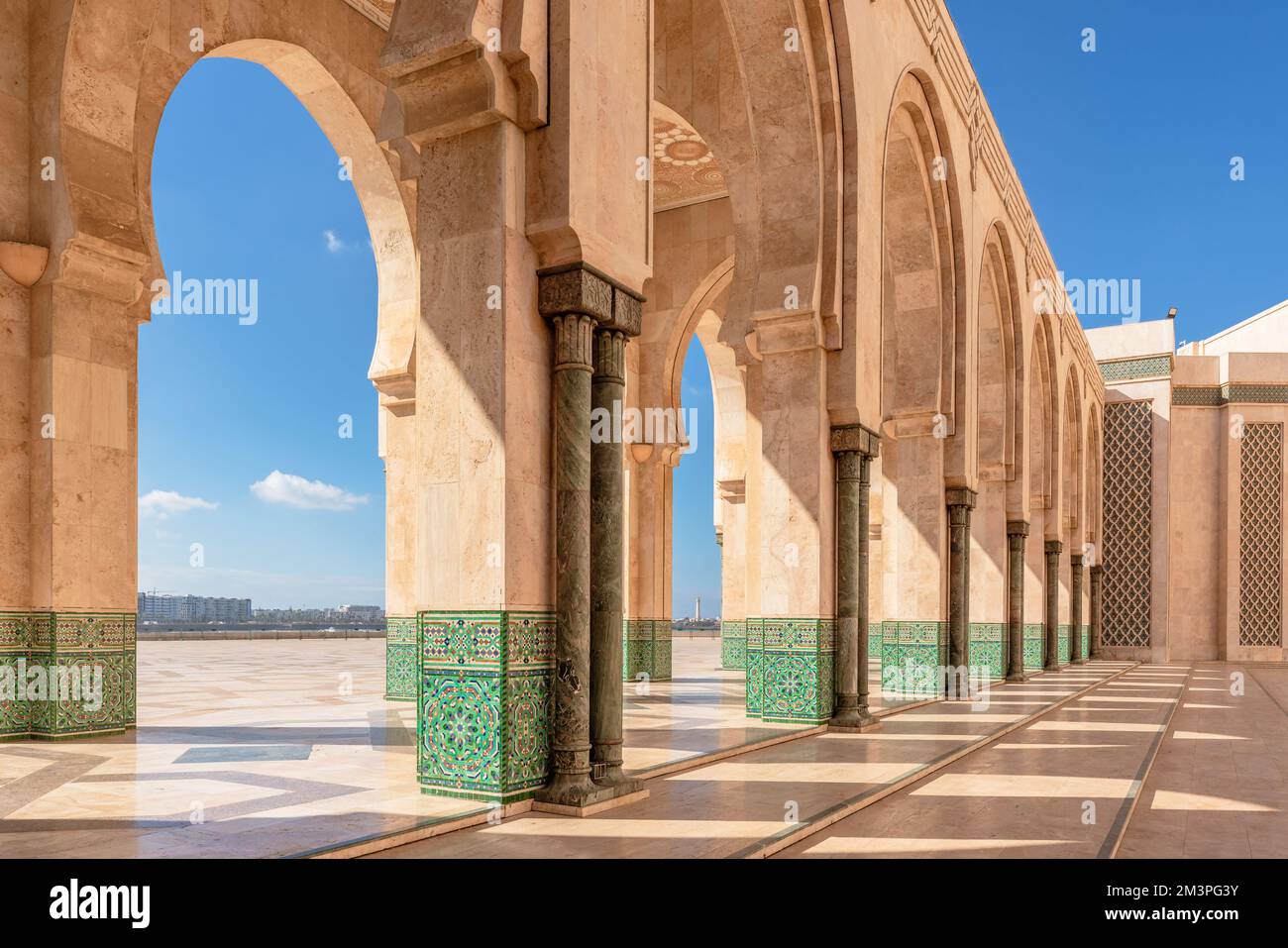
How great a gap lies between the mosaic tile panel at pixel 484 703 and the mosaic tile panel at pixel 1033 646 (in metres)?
13.0

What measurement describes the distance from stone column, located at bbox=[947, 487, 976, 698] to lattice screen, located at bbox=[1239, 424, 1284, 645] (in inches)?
522

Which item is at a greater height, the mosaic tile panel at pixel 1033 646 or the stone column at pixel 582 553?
the stone column at pixel 582 553

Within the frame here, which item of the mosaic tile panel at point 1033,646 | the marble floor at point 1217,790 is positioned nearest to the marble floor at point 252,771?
the marble floor at point 1217,790

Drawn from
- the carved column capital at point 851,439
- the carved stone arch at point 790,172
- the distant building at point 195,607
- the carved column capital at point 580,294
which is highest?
the carved stone arch at point 790,172

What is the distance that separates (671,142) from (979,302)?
497 cm

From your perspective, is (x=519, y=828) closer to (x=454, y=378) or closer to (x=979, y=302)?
(x=454, y=378)

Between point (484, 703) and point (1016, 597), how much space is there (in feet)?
36.3

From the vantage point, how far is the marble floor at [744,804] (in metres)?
3.45

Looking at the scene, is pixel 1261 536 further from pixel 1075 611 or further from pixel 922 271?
pixel 922 271

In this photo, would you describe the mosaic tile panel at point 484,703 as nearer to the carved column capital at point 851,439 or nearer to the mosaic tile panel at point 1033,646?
the carved column capital at point 851,439

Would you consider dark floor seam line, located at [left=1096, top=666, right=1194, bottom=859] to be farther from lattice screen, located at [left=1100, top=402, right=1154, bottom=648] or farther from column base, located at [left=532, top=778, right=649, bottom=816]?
lattice screen, located at [left=1100, top=402, right=1154, bottom=648]

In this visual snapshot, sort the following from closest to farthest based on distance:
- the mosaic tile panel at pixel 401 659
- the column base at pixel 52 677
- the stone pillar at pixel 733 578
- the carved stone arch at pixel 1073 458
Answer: the column base at pixel 52 677
the mosaic tile panel at pixel 401 659
the stone pillar at pixel 733 578
the carved stone arch at pixel 1073 458

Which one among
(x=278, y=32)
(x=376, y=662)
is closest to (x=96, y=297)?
(x=278, y=32)

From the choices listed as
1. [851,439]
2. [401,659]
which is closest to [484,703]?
[851,439]
